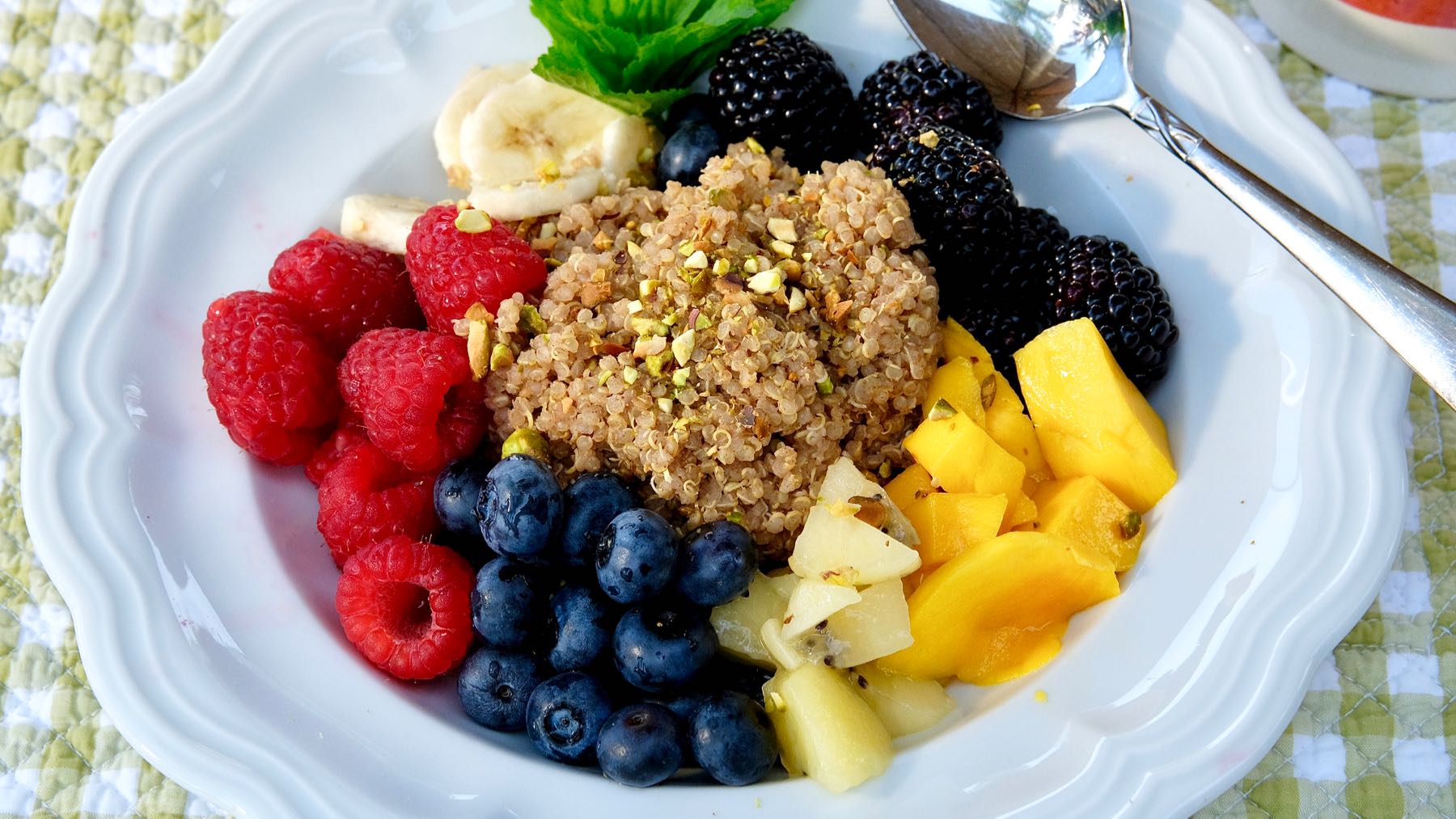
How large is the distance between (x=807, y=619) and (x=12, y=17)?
263 cm

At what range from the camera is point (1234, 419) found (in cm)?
179

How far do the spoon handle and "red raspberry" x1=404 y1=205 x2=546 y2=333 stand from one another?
1203 millimetres

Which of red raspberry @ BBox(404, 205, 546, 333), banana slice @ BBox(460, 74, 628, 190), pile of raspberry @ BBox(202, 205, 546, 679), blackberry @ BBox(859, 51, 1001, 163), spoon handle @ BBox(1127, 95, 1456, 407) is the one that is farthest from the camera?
banana slice @ BBox(460, 74, 628, 190)

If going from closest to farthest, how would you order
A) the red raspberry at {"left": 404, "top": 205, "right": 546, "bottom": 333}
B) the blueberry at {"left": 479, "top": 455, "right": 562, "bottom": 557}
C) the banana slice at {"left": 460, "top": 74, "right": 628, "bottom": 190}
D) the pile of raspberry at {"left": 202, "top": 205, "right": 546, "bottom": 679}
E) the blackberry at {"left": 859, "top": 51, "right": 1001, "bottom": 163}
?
the blueberry at {"left": 479, "top": 455, "right": 562, "bottom": 557} → the pile of raspberry at {"left": 202, "top": 205, "right": 546, "bottom": 679} → the red raspberry at {"left": 404, "top": 205, "right": 546, "bottom": 333} → the blackberry at {"left": 859, "top": 51, "right": 1001, "bottom": 163} → the banana slice at {"left": 460, "top": 74, "right": 628, "bottom": 190}

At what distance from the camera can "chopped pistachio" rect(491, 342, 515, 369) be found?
187cm

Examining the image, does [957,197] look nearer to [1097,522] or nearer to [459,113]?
[1097,522]

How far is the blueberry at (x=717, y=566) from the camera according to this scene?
1700 millimetres

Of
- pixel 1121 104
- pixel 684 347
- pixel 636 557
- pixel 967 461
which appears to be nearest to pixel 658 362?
pixel 684 347

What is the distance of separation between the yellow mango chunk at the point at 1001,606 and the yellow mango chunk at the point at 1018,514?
0.11m

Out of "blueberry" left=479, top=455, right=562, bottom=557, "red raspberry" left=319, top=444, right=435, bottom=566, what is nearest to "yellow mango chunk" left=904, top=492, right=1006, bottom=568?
"blueberry" left=479, top=455, right=562, bottom=557

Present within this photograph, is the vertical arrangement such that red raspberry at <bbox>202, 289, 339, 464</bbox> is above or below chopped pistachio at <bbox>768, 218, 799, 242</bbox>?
below

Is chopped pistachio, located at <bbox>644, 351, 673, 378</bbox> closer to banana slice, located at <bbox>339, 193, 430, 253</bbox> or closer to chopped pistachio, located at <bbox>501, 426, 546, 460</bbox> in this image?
chopped pistachio, located at <bbox>501, 426, 546, 460</bbox>

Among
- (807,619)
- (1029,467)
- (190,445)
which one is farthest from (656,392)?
(190,445)

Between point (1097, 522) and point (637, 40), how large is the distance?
130cm
